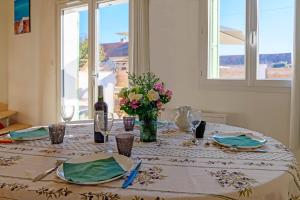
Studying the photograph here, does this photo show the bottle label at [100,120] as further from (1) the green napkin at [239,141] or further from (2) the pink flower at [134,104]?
(1) the green napkin at [239,141]

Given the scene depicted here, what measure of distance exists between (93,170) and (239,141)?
2.40 ft

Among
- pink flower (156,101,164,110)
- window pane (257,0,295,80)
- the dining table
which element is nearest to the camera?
the dining table

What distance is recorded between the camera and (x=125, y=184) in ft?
3.03

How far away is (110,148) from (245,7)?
6.99 ft

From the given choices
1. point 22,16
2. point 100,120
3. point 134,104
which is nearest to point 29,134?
point 100,120

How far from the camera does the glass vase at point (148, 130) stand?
148cm

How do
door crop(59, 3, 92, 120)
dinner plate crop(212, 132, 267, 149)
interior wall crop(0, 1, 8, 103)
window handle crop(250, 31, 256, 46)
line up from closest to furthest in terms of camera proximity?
1. dinner plate crop(212, 132, 267, 149)
2. window handle crop(250, 31, 256, 46)
3. door crop(59, 3, 92, 120)
4. interior wall crop(0, 1, 8, 103)

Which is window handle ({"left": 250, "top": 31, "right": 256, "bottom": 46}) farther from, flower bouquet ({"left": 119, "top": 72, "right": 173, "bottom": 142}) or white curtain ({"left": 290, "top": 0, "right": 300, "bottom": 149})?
flower bouquet ({"left": 119, "top": 72, "right": 173, "bottom": 142})

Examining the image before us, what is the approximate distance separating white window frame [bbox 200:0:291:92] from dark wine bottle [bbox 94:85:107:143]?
176 centimetres

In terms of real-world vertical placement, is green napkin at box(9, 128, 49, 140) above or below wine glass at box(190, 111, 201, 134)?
below

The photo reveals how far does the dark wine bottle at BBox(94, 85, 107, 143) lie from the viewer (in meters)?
1.35

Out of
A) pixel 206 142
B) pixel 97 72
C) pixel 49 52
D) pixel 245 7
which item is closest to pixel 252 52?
pixel 245 7

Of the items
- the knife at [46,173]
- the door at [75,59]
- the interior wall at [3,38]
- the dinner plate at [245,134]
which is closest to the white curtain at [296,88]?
the dinner plate at [245,134]

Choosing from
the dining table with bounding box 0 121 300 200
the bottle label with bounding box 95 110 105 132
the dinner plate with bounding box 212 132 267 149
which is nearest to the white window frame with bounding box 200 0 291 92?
the dinner plate with bounding box 212 132 267 149
